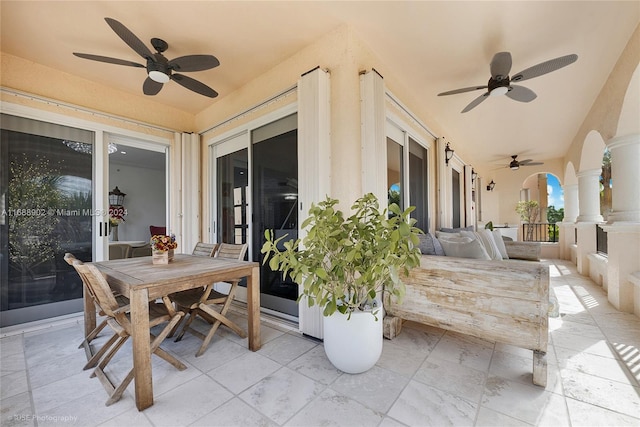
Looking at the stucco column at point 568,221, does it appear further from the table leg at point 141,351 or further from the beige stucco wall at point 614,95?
the table leg at point 141,351

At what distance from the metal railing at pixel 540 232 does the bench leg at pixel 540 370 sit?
828 cm

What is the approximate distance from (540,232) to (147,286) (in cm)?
1039

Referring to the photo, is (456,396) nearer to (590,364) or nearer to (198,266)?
(590,364)

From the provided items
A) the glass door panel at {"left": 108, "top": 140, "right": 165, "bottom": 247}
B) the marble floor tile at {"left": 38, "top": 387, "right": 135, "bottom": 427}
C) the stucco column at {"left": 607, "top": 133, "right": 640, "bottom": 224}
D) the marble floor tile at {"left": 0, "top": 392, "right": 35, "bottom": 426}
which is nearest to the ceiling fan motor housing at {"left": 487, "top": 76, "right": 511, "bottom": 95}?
the stucco column at {"left": 607, "top": 133, "right": 640, "bottom": 224}

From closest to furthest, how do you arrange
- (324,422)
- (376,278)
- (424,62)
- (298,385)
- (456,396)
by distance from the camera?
(324,422) → (456,396) → (298,385) → (376,278) → (424,62)

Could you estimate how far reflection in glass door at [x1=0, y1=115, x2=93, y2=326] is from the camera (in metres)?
2.61

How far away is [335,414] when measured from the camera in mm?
1395

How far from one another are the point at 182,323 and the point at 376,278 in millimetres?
2072

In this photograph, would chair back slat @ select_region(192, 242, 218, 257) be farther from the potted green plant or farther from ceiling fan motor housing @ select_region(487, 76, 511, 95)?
ceiling fan motor housing @ select_region(487, 76, 511, 95)

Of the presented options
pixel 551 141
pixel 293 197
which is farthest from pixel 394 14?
pixel 551 141

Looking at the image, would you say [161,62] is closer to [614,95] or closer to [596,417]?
[596,417]

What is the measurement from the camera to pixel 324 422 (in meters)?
1.34

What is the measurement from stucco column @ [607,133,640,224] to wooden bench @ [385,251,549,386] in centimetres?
206

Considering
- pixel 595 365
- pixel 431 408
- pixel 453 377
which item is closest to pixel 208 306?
pixel 431 408
